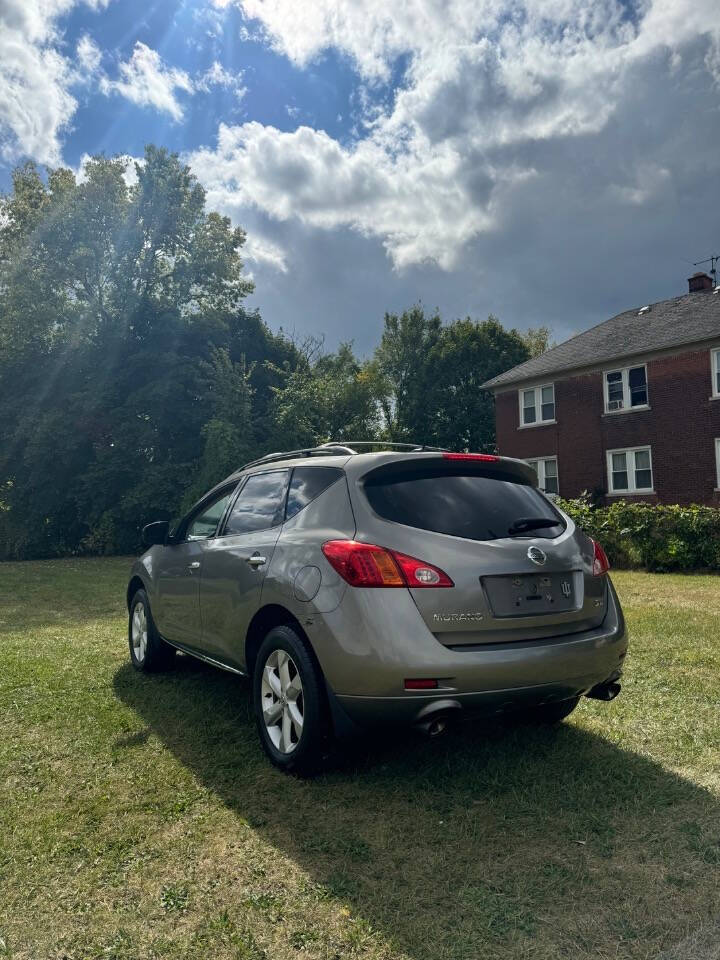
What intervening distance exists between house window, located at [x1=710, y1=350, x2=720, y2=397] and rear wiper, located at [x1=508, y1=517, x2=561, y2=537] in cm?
2222

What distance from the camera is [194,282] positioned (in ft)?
94.9

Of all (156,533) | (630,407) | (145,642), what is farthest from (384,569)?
(630,407)

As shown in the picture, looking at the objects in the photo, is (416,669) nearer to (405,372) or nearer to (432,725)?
(432,725)

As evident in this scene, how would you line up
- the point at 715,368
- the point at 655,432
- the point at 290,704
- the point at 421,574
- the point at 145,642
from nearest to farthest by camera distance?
the point at 421,574, the point at 290,704, the point at 145,642, the point at 715,368, the point at 655,432

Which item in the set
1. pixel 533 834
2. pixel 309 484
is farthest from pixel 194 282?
pixel 533 834

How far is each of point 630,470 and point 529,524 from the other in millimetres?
23565

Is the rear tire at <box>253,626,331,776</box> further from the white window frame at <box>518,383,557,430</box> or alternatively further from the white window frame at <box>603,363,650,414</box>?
the white window frame at <box>518,383,557,430</box>

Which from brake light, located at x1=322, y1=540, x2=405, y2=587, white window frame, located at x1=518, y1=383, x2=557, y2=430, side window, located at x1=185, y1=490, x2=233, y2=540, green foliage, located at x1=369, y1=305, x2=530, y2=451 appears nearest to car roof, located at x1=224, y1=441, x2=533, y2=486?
side window, located at x1=185, y1=490, x2=233, y2=540

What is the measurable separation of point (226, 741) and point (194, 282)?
1067 inches

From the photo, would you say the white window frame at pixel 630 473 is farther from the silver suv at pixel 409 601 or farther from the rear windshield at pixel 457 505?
the rear windshield at pixel 457 505

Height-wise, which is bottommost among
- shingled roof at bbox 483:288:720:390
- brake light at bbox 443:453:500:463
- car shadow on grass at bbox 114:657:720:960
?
car shadow on grass at bbox 114:657:720:960

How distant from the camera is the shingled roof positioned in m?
24.5

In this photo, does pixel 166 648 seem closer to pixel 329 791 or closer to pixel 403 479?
pixel 329 791

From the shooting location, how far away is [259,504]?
4.77 meters
